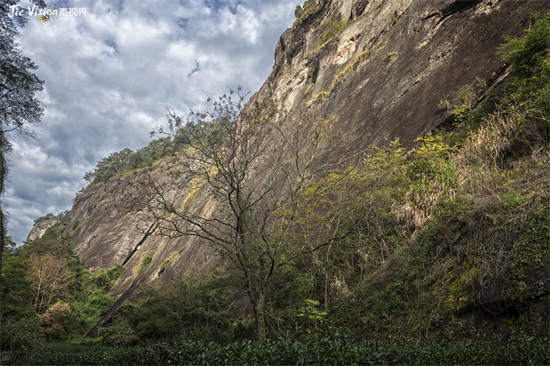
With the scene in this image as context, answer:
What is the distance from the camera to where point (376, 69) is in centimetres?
1641

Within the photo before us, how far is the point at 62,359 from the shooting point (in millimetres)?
11000

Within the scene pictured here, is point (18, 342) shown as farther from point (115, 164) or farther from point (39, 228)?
point (39, 228)

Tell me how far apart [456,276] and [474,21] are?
10.4m

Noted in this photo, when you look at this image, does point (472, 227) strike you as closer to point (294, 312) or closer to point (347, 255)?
point (347, 255)

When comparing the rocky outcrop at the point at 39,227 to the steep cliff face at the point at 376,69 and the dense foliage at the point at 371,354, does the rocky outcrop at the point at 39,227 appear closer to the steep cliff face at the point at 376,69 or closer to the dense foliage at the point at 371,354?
the steep cliff face at the point at 376,69

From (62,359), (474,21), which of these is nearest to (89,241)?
(62,359)

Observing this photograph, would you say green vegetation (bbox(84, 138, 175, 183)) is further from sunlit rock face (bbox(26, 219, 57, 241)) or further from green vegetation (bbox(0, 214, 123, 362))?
green vegetation (bbox(0, 214, 123, 362))

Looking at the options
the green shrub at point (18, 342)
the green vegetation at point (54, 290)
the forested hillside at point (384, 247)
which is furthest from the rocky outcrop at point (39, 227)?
the green shrub at point (18, 342)

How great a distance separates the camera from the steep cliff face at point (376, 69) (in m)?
10.6

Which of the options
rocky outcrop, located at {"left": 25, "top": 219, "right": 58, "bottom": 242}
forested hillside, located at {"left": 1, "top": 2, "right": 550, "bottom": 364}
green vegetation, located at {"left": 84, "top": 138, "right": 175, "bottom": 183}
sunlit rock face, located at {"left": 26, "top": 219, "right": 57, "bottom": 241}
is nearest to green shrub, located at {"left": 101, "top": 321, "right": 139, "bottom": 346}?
forested hillside, located at {"left": 1, "top": 2, "right": 550, "bottom": 364}

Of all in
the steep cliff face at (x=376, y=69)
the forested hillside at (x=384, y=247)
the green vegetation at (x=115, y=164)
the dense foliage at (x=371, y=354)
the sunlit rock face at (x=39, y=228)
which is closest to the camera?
the dense foliage at (x=371, y=354)

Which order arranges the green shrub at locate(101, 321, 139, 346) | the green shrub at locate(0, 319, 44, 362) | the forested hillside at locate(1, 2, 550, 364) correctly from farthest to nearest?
the green shrub at locate(101, 321, 139, 346) → the green shrub at locate(0, 319, 44, 362) → the forested hillside at locate(1, 2, 550, 364)

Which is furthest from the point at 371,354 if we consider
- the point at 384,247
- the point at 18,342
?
the point at 18,342

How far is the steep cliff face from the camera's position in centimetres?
1062
